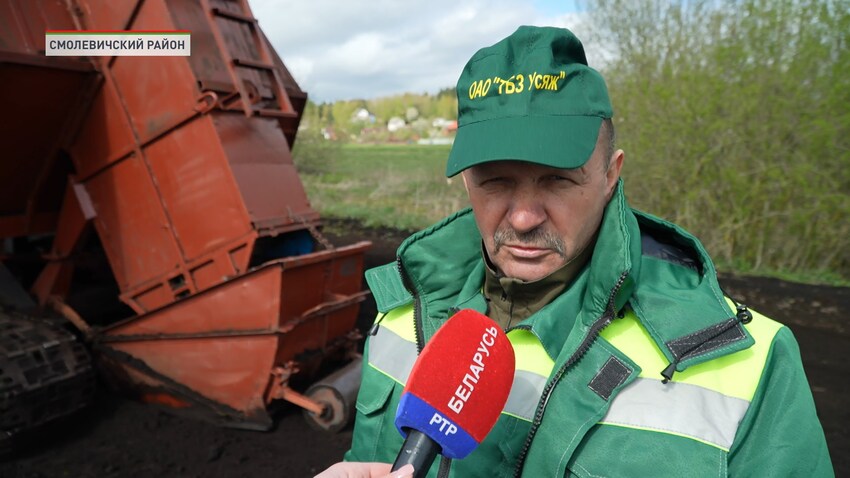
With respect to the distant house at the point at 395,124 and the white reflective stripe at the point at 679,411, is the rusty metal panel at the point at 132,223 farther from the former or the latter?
the distant house at the point at 395,124

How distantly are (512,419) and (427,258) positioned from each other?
512 millimetres

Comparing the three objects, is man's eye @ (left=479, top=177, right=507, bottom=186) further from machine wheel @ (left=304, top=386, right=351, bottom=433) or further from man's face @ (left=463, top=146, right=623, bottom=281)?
machine wheel @ (left=304, top=386, right=351, bottom=433)

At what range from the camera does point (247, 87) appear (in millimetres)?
4410

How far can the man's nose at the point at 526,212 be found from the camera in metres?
1.32

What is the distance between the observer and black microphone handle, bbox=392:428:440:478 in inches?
38.2

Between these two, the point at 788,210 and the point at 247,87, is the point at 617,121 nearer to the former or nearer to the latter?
the point at 788,210

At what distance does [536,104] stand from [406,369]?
726 mm

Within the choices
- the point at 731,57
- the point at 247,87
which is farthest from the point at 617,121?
the point at 247,87

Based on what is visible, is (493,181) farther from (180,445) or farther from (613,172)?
(180,445)

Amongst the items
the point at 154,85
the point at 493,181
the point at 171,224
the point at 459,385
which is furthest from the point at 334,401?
the point at 459,385

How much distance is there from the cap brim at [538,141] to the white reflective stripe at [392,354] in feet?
1.71

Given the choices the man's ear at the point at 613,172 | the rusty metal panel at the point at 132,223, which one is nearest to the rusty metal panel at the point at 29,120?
the rusty metal panel at the point at 132,223

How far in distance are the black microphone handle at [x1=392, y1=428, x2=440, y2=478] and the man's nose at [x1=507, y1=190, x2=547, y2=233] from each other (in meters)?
0.52

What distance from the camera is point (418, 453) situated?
994 millimetres
